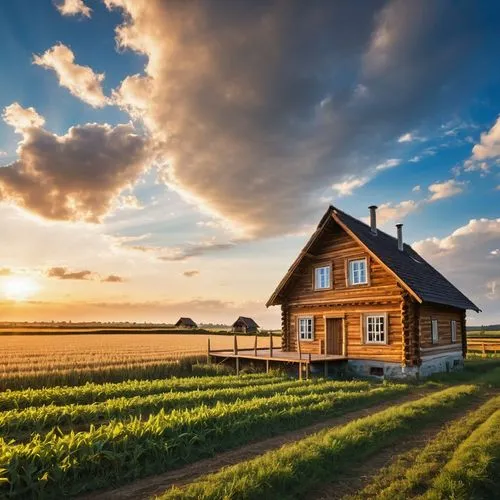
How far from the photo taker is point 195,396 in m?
14.2

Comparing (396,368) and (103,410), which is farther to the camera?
(396,368)

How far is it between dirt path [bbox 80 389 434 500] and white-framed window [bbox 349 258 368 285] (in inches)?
500

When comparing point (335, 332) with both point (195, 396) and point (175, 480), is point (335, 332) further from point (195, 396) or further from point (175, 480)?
point (175, 480)

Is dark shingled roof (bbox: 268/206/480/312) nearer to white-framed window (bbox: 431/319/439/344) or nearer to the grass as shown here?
white-framed window (bbox: 431/319/439/344)

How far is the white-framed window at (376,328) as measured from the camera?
23484mm

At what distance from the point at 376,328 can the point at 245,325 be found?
72440 millimetres

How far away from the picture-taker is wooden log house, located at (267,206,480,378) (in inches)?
893

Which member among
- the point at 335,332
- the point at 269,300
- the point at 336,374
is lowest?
the point at 336,374

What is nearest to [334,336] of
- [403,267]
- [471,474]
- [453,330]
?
[403,267]

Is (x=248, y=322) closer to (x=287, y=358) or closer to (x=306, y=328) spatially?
(x=306, y=328)

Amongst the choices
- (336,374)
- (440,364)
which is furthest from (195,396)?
(440,364)

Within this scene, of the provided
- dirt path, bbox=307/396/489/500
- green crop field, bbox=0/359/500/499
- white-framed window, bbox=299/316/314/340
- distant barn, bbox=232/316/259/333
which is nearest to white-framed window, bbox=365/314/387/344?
white-framed window, bbox=299/316/314/340

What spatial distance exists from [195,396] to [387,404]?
22.6ft

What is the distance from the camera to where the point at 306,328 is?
27906mm
